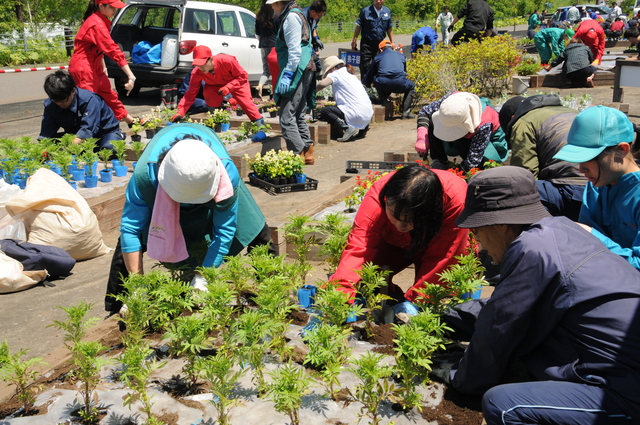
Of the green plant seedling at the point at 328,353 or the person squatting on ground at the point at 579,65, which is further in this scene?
the person squatting on ground at the point at 579,65

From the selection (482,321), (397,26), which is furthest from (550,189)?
(397,26)

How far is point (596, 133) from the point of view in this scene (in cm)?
→ 300

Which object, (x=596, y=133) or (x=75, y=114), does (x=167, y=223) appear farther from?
(x=75, y=114)

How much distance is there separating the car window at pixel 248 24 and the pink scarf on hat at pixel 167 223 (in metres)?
9.46

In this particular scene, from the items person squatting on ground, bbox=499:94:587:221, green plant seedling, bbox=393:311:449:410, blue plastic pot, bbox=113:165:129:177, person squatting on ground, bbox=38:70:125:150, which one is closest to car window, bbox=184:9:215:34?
person squatting on ground, bbox=38:70:125:150

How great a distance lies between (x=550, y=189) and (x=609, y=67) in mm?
12394

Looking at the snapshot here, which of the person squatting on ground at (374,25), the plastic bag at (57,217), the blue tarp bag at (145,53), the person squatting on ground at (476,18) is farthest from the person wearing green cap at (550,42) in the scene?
the plastic bag at (57,217)

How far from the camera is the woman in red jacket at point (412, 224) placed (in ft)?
10.1

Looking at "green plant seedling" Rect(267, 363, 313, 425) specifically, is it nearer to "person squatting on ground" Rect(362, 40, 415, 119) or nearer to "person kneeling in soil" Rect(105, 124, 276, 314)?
"person kneeling in soil" Rect(105, 124, 276, 314)

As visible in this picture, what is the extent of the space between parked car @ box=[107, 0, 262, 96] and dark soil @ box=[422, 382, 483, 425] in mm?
9400

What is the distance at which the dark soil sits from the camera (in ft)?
8.41

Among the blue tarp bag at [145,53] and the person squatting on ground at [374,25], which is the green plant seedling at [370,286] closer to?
the person squatting on ground at [374,25]

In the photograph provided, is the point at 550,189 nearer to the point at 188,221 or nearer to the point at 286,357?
the point at 286,357

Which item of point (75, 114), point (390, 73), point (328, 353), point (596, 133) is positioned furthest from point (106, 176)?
point (390, 73)
